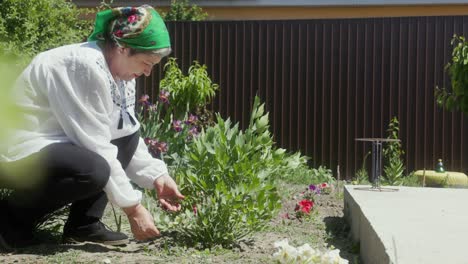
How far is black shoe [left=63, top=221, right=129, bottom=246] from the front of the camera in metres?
2.47

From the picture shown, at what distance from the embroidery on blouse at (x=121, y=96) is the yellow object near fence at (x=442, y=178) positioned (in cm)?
398

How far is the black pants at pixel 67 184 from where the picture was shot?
212cm

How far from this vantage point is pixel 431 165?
6.64 metres

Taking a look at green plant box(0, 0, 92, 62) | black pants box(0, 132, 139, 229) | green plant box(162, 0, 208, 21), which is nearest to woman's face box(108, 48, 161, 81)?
black pants box(0, 132, 139, 229)

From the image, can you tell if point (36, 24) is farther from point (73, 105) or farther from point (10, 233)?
point (73, 105)

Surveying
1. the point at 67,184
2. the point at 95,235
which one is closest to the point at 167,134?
the point at 95,235

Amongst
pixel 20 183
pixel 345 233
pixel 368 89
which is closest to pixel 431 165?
pixel 368 89

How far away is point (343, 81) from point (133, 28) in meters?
4.86

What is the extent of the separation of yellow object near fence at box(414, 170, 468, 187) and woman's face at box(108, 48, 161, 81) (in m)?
4.14

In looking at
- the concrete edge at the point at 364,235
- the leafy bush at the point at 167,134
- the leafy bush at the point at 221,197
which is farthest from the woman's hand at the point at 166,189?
the leafy bush at the point at 167,134

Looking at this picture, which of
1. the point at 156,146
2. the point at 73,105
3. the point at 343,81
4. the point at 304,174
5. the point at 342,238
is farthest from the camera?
the point at 343,81

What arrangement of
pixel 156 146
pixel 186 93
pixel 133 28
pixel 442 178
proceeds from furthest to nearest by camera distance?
pixel 442 178 → pixel 186 93 → pixel 156 146 → pixel 133 28

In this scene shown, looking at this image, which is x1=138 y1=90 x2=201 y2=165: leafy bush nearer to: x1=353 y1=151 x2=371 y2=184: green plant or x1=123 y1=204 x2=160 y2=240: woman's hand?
x1=353 y1=151 x2=371 y2=184: green plant

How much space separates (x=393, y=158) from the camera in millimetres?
6230
